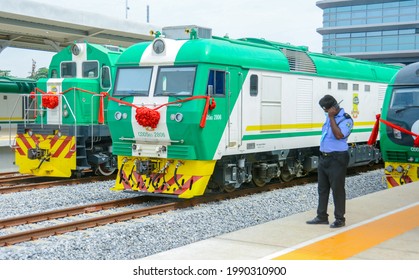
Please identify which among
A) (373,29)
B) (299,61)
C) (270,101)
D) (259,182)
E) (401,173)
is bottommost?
(259,182)

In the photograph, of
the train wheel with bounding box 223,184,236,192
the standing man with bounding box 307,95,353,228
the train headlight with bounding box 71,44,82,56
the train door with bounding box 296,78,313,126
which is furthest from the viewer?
the train headlight with bounding box 71,44,82,56

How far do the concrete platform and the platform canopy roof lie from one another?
14.5m

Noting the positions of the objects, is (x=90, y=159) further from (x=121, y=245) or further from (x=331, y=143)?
(x=331, y=143)

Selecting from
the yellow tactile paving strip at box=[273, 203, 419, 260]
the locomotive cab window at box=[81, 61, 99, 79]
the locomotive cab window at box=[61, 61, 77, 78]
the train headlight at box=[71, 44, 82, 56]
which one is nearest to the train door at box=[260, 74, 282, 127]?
the yellow tactile paving strip at box=[273, 203, 419, 260]

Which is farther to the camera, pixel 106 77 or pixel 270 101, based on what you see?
pixel 106 77

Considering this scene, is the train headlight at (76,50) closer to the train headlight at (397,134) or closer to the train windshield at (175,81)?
the train windshield at (175,81)

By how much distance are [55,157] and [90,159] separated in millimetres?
885

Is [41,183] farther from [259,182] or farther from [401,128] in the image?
[401,128]

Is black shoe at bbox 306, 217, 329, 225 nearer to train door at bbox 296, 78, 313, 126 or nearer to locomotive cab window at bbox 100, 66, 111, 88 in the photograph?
train door at bbox 296, 78, 313, 126

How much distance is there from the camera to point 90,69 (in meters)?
15.3

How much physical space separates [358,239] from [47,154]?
933 centimetres

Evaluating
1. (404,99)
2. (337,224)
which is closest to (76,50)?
(404,99)

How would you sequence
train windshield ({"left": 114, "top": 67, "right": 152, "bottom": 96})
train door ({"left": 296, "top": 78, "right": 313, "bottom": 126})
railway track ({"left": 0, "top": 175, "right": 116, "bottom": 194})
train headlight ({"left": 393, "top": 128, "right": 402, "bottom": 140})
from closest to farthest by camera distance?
train windshield ({"left": 114, "top": 67, "right": 152, "bottom": 96}) → train headlight ({"left": 393, "top": 128, "right": 402, "bottom": 140}) → railway track ({"left": 0, "top": 175, "right": 116, "bottom": 194}) → train door ({"left": 296, "top": 78, "right": 313, "bottom": 126})

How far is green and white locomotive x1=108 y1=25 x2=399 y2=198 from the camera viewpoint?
10.8 metres
